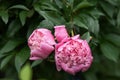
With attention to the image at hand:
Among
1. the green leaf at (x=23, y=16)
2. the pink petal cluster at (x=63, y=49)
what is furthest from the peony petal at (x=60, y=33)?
the green leaf at (x=23, y=16)

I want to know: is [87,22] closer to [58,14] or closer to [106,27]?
[58,14]

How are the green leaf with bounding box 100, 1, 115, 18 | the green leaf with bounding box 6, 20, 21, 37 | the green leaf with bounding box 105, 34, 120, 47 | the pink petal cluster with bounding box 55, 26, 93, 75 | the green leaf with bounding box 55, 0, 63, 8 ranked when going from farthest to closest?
the green leaf with bounding box 105, 34, 120, 47 → the green leaf with bounding box 100, 1, 115, 18 → the green leaf with bounding box 6, 20, 21, 37 → the green leaf with bounding box 55, 0, 63, 8 → the pink petal cluster with bounding box 55, 26, 93, 75

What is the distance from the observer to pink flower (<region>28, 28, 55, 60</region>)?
1.43 meters

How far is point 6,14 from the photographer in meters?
1.71

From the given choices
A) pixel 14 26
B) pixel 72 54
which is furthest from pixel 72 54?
pixel 14 26

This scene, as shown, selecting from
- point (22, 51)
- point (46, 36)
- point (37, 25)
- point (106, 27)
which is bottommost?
point (106, 27)

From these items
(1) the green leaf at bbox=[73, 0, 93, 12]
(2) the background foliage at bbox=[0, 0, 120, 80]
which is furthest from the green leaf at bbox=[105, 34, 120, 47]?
(1) the green leaf at bbox=[73, 0, 93, 12]

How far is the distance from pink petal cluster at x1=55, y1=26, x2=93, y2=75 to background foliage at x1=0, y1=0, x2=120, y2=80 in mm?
Answer: 126

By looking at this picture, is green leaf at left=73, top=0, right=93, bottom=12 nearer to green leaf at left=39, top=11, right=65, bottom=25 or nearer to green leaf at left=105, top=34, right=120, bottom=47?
green leaf at left=39, top=11, right=65, bottom=25

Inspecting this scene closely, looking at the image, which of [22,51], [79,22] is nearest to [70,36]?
[79,22]

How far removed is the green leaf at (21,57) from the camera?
1.75 metres

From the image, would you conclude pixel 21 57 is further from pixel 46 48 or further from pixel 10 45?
pixel 46 48

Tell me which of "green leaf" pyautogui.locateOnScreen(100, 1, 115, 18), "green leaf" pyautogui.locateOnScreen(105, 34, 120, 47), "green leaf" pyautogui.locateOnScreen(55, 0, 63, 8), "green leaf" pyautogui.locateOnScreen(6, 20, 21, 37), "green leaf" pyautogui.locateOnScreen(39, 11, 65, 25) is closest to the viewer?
"green leaf" pyautogui.locateOnScreen(39, 11, 65, 25)

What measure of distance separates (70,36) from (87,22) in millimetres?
154
